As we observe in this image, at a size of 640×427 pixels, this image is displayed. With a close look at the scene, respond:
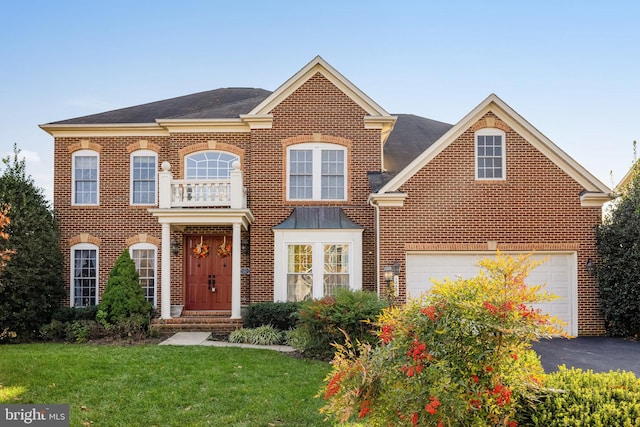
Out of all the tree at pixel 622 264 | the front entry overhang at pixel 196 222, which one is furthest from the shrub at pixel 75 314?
the tree at pixel 622 264

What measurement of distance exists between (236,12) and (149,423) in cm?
1130

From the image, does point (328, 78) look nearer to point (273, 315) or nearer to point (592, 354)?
point (273, 315)

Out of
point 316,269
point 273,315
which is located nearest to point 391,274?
point 316,269

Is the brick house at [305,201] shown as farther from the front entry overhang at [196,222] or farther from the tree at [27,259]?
the tree at [27,259]

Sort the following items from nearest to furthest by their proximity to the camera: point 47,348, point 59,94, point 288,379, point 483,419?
point 483,419 < point 288,379 < point 47,348 < point 59,94

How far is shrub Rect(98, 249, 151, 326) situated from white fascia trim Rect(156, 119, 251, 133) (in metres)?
4.46

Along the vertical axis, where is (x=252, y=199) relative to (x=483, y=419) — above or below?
above

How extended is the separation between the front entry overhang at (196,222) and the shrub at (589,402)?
34.9 ft

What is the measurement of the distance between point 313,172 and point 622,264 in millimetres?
9008

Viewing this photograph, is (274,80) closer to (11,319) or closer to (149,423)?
(11,319)

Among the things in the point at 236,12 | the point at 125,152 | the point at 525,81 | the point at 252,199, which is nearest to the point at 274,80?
the point at 236,12

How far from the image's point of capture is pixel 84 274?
52.5 feet

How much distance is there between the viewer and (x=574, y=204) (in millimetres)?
13641

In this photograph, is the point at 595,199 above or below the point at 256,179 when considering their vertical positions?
below
